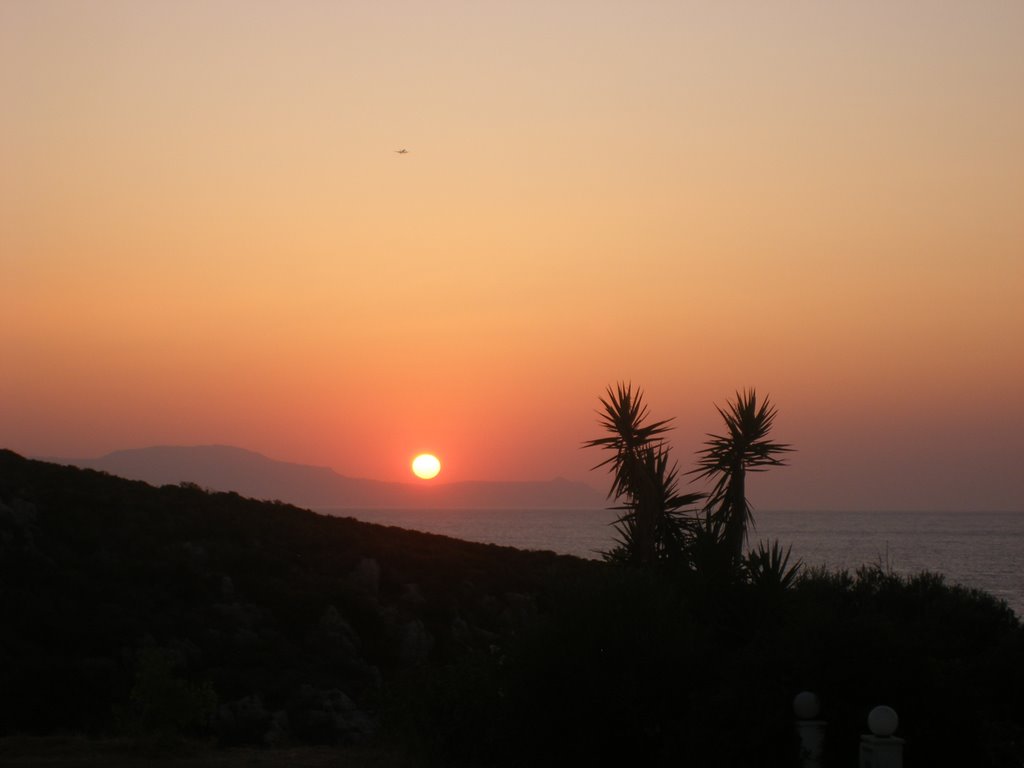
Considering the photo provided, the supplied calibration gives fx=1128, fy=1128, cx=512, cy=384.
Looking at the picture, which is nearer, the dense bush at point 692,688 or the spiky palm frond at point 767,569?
the dense bush at point 692,688

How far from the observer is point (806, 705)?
39.2 ft

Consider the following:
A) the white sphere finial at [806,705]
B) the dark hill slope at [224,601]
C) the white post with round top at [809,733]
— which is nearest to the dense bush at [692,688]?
the white post with round top at [809,733]

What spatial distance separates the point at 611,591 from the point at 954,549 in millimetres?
128588

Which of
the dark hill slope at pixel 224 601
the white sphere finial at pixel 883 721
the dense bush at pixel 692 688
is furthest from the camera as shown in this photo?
the dark hill slope at pixel 224 601

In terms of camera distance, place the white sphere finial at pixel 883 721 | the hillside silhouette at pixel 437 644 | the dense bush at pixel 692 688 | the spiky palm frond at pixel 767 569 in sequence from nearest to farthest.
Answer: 1. the white sphere finial at pixel 883 721
2. the dense bush at pixel 692 688
3. the hillside silhouette at pixel 437 644
4. the spiky palm frond at pixel 767 569

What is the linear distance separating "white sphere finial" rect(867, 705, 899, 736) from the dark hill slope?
9583mm

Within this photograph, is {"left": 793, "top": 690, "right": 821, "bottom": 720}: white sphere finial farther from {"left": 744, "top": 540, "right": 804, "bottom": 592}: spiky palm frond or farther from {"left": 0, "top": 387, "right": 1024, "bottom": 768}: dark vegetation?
{"left": 744, "top": 540, "right": 804, "bottom": 592}: spiky palm frond

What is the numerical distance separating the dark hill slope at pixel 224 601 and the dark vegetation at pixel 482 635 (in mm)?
108

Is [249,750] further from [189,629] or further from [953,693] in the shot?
[189,629]

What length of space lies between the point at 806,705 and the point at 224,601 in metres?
26.6

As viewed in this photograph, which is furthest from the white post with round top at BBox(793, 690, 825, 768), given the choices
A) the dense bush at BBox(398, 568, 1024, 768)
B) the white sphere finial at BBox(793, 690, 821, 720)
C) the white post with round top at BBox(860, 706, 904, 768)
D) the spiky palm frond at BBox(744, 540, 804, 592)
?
the spiky palm frond at BBox(744, 540, 804, 592)

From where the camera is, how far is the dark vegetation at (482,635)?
507 inches

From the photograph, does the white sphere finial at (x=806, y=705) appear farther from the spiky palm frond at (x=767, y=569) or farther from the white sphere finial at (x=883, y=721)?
the spiky palm frond at (x=767, y=569)

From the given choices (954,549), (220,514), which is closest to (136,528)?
(220,514)
